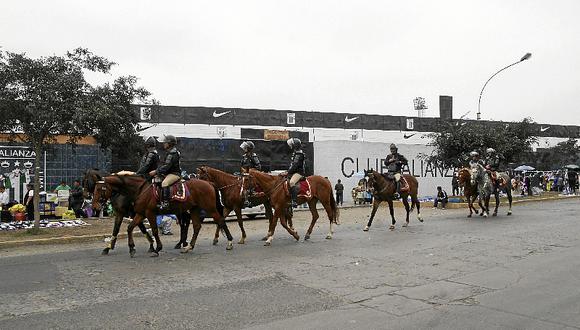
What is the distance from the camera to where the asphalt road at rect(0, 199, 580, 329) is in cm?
582

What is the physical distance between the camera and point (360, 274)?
8.34 metres

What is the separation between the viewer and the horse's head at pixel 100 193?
10672mm

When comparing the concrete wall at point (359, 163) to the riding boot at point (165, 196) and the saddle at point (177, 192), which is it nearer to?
the saddle at point (177, 192)

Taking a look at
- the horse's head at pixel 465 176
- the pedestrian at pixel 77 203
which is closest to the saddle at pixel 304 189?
the horse's head at pixel 465 176

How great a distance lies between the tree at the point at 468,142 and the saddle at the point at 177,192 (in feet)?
60.9

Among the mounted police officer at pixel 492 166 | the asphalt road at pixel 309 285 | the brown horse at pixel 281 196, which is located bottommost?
the asphalt road at pixel 309 285

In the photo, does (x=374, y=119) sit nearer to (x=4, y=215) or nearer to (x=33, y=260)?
(x=4, y=215)

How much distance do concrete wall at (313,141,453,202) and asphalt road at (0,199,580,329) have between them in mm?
20204

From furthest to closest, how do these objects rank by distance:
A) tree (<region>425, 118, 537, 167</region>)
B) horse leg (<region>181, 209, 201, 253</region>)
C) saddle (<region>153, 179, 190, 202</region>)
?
tree (<region>425, 118, 537, 167</region>) → horse leg (<region>181, 209, 201, 253</region>) → saddle (<region>153, 179, 190, 202</region>)

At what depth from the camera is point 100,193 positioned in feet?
35.4

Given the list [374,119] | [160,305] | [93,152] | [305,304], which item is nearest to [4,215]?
[93,152]

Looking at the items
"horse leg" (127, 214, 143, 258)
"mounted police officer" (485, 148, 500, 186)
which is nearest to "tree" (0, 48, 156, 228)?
"horse leg" (127, 214, 143, 258)

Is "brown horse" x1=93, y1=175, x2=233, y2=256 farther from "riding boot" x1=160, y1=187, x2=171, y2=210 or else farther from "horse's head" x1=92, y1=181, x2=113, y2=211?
"riding boot" x1=160, y1=187, x2=171, y2=210

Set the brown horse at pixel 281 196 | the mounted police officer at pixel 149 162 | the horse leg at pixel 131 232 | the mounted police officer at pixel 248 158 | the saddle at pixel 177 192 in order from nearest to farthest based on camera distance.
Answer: the horse leg at pixel 131 232 < the saddle at pixel 177 192 < the mounted police officer at pixel 149 162 < the brown horse at pixel 281 196 < the mounted police officer at pixel 248 158
